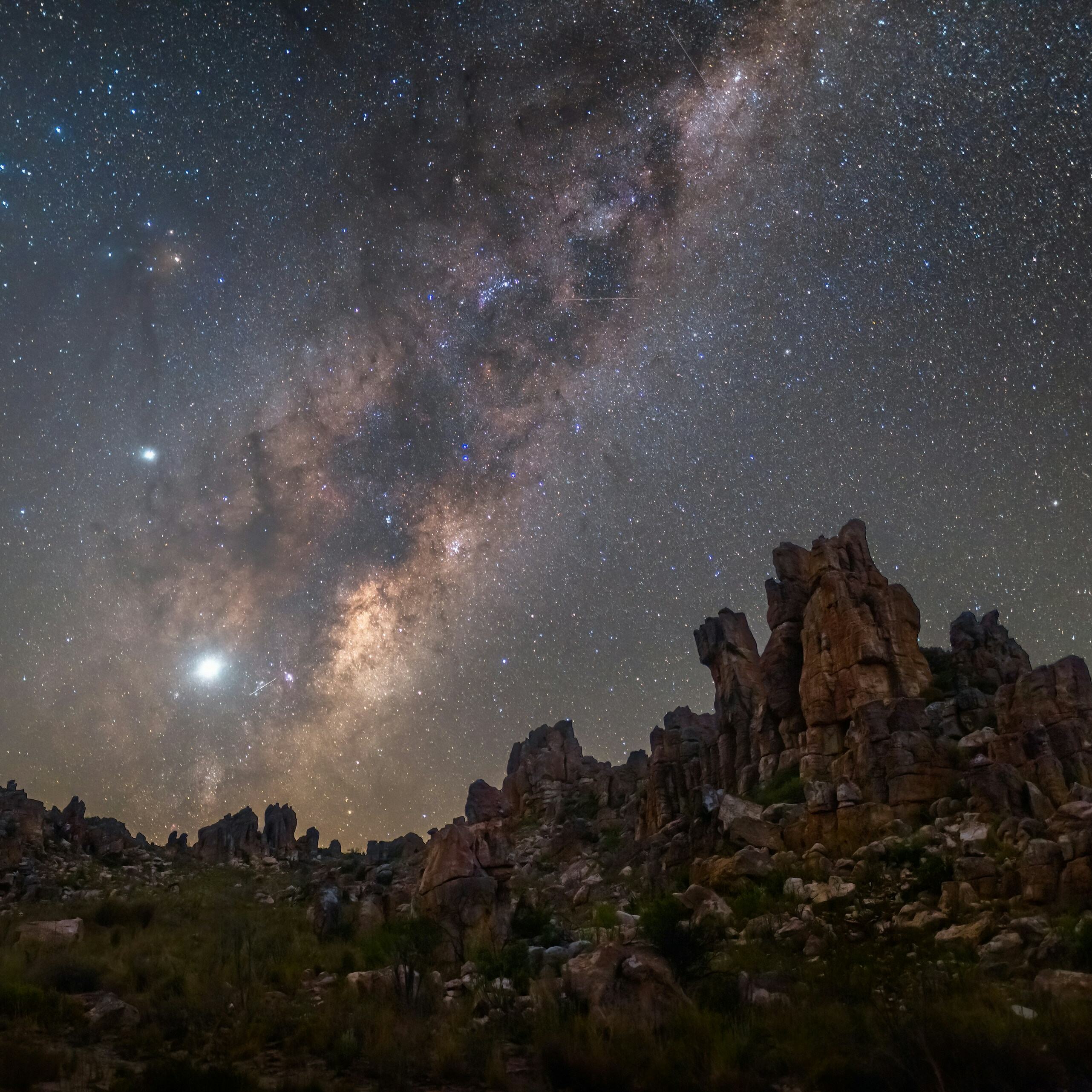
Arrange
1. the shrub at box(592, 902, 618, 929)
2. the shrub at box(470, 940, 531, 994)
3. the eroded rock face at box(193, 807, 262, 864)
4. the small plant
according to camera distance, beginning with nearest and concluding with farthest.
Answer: the shrub at box(470, 940, 531, 994) < the small plant < the shrub at box(592, 902, 618, 929) < the eroded rock face at box(193, 807, 262, 864)

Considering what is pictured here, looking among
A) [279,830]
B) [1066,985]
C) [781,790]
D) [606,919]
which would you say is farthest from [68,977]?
[279,830]

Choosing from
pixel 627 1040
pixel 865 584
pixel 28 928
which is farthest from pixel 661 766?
pixel 627 1040

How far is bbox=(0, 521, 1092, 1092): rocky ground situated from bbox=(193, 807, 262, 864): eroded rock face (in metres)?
18.5

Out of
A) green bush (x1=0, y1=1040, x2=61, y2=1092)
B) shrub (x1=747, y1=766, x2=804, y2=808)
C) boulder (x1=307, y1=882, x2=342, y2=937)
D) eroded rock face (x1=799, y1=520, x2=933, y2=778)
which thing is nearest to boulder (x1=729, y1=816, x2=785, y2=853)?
shrub (x1=747, y1=766, x2=804, y2=808)

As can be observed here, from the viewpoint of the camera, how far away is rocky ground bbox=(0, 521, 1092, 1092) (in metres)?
9.76

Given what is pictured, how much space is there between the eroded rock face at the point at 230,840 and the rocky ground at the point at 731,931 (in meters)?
18.5

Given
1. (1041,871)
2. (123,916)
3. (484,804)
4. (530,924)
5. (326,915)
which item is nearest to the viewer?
(1041,871)

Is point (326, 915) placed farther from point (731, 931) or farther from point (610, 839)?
point (610, 839)

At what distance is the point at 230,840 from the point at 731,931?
59559mm

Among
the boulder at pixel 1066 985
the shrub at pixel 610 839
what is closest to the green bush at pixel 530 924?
the boulder at pixel 1066 985

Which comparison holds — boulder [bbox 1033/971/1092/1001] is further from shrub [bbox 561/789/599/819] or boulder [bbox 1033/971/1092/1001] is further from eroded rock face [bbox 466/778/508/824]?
eroded rock face [bbox 466/778/508/824]

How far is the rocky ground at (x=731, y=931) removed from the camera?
9.76 metres

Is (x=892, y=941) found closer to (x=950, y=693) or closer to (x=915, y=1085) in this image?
(x=915, y=1085)

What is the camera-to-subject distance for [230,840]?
6488 centimetres
